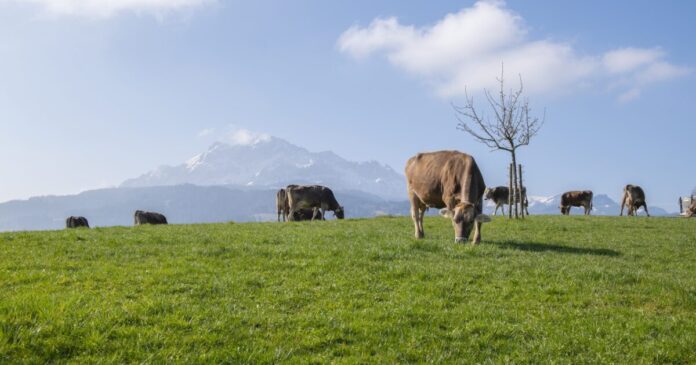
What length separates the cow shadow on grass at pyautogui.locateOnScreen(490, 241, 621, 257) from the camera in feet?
61.4

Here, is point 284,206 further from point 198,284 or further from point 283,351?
point 283,351

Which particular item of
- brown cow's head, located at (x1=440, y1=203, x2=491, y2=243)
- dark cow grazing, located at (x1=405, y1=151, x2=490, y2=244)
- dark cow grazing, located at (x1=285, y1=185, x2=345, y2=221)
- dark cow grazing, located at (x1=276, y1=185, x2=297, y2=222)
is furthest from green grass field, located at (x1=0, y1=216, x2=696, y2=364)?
dark cow grazing, located at (x1=276, y1=185, x2=297, y2=222)

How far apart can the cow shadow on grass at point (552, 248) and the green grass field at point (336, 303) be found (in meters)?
0.81

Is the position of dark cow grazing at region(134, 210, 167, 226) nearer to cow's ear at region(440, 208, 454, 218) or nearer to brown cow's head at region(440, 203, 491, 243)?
cow's ear at region(440, 208, 454, 218)

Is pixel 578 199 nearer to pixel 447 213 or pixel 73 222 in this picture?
pixel 447 213

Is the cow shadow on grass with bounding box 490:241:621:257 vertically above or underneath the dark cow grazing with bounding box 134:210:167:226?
underneath

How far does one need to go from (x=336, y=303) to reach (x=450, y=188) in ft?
35.5

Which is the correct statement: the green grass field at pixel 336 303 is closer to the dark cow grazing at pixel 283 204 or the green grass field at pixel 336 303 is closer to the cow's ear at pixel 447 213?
the cow's ear at pixel 447 213

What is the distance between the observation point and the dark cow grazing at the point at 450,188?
18969mm

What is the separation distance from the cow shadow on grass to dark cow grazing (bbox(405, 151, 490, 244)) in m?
1.24

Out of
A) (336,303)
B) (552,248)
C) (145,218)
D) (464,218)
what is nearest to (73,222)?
(145,218)

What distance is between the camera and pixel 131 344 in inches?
328

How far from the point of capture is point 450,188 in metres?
20.6

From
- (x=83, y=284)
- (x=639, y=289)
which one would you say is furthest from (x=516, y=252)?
(x=83, y=284)
